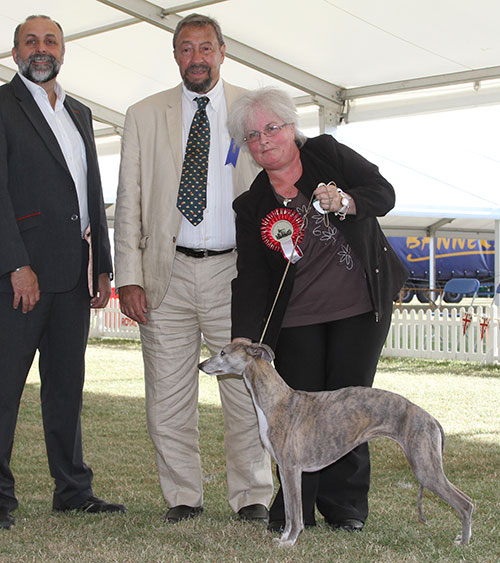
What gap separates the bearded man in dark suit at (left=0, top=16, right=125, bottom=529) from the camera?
144 inches

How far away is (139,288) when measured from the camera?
3.73 meters

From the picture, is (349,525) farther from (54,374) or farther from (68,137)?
(68,137)

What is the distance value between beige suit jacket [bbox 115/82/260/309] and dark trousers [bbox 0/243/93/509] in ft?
1.09

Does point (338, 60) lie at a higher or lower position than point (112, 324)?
higher

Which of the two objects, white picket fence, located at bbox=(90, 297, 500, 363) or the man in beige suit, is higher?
the man in beige suit

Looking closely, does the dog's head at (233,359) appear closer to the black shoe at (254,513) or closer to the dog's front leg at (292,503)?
the dog's front leg at (292,503)

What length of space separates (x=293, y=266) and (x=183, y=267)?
655 mm

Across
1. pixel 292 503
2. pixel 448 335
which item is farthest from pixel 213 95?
pixel 448 335

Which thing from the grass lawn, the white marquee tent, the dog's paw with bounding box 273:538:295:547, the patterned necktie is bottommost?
the grass lawn

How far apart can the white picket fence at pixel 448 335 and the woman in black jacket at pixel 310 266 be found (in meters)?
8.80

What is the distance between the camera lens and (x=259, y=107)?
3.21 meters

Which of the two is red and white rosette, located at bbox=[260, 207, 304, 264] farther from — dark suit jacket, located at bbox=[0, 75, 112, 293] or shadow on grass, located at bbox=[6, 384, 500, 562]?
shadow on grass, located at bbox=[6, 384, 500, 562]

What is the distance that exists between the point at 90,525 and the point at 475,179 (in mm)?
12419

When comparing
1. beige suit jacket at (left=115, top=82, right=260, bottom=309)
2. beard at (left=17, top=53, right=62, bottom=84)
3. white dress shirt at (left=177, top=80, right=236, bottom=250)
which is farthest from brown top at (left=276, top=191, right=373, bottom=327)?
beard at (left=17, top=53, right=62, bottom=84)
